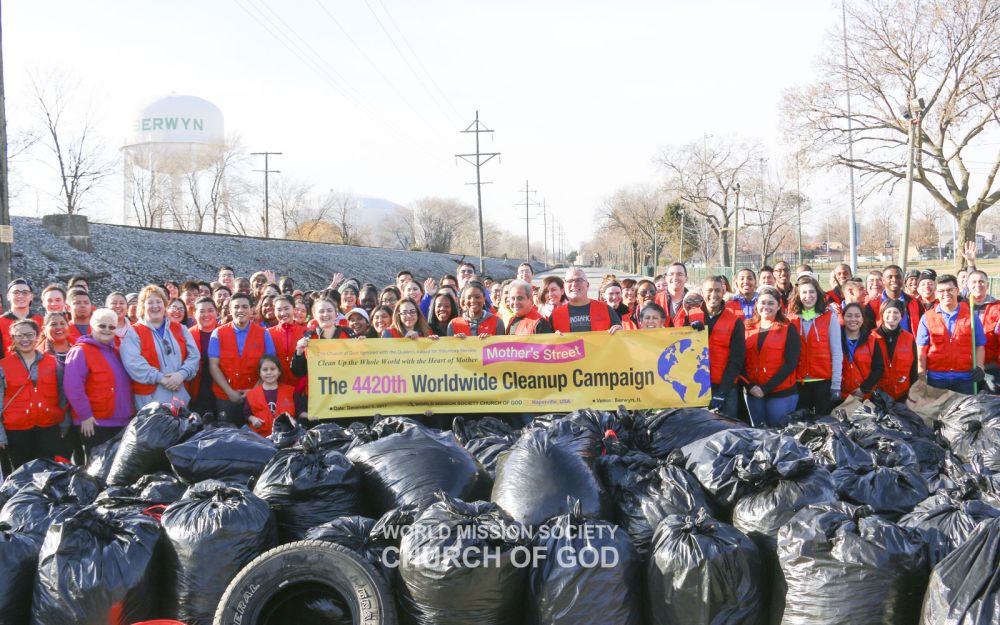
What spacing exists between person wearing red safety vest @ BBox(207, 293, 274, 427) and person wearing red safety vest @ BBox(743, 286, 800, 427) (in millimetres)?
3947

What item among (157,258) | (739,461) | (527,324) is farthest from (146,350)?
(157,258)

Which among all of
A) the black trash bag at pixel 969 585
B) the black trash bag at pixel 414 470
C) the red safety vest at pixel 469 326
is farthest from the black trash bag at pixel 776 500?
the red safety vest at pixel 469 326

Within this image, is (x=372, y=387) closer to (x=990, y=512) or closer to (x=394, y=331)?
(x=394, y=331)

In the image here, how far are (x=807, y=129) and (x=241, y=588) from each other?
3095 centimetres

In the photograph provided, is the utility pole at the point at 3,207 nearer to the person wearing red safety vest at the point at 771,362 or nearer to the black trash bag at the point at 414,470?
the black trash bag at the point at 414,470

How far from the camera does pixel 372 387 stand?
226 inches

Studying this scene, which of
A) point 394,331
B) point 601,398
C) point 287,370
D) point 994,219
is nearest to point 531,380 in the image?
point 601,398

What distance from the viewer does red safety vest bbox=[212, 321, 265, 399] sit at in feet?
19.5

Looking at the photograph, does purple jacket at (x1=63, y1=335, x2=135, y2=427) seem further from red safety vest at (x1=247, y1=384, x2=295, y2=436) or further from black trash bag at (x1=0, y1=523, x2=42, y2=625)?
black trash bag at (x1=0, y1=523, x2=42, y2=625)

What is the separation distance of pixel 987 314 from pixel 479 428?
4.75 metres

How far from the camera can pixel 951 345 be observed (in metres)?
6.36

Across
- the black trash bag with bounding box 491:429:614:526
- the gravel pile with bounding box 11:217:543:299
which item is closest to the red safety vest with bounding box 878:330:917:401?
the black trash bag with bounding box 491:429:614:526

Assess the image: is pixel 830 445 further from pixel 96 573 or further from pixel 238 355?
pixel 238 355

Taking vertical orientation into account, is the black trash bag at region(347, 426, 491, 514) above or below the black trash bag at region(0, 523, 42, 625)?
above
